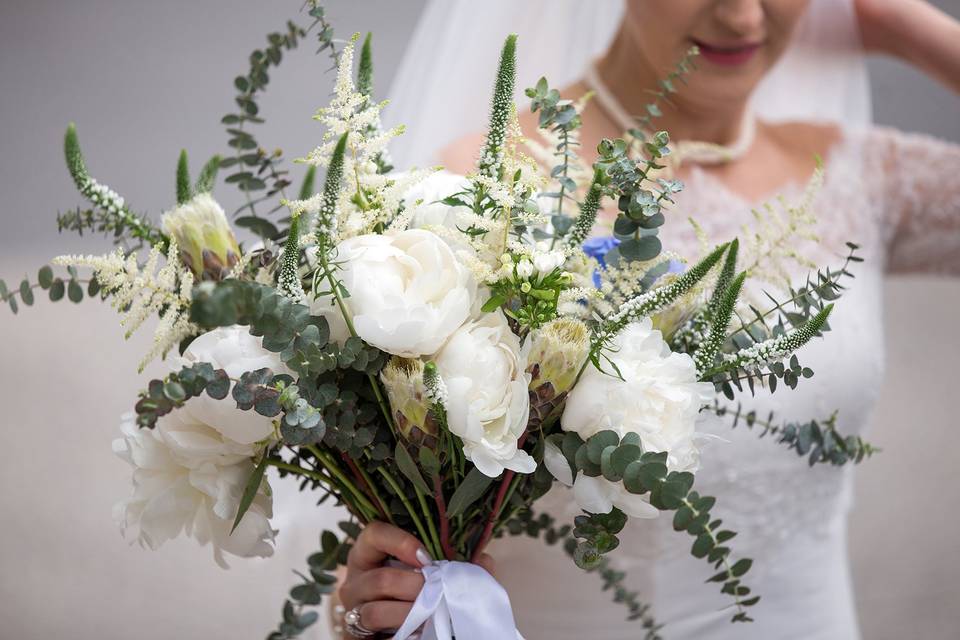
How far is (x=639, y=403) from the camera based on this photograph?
520 mm

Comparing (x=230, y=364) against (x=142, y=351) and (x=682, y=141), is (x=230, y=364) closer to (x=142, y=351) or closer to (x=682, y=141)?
(x=682, y=141)

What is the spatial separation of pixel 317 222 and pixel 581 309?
18 centimetres

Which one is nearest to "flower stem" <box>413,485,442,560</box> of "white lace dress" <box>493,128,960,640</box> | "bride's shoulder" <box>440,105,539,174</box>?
"white lace dress" <box>493,128,960,640</box>

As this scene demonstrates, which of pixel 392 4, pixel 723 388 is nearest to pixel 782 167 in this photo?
pixel 723 388

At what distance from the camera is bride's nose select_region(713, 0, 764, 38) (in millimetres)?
1016

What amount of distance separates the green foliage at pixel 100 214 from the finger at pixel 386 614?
1.04 feet

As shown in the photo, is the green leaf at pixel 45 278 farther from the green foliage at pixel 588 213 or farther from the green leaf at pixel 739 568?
the green leaf at pixel 739 568

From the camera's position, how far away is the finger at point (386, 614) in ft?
2.11

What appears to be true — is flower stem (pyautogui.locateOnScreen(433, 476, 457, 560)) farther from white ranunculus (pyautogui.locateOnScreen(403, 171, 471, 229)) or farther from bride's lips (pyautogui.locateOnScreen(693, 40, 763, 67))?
bride's lips (pyautogui.locateOnScreen(693, 40, 763, 67))

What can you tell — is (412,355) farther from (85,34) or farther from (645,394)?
(85,34)

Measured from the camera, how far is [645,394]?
520 millimetres

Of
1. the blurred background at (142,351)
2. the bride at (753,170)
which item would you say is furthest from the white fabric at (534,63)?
the blurred background at (142,351)

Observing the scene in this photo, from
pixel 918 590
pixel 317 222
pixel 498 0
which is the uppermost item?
pixel 498 0

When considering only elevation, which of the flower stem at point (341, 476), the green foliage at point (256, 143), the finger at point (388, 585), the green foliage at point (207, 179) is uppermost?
the green foliage at point (256, 143)
